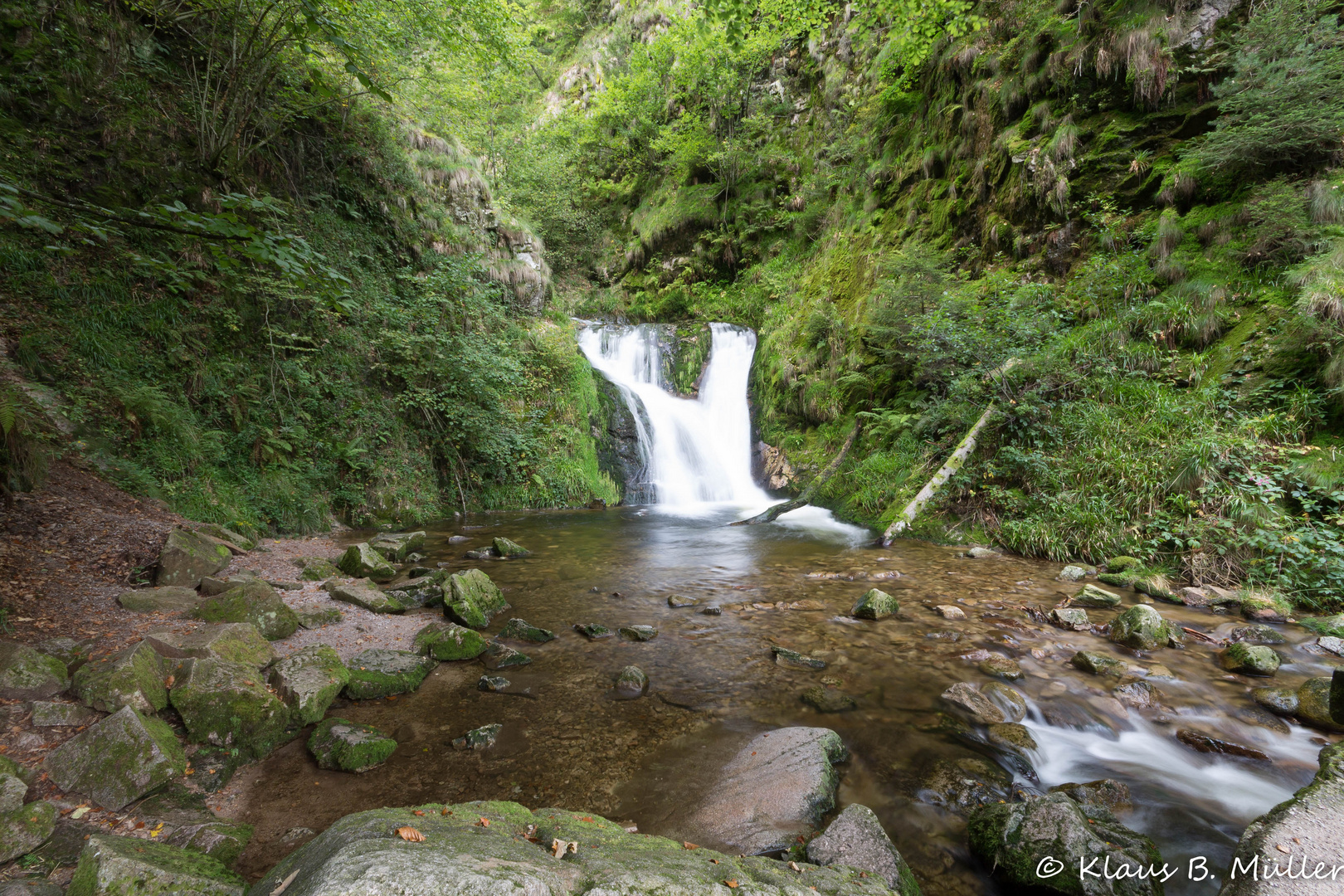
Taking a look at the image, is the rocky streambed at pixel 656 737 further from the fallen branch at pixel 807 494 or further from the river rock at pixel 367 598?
the fallen branch at pixel 807 494

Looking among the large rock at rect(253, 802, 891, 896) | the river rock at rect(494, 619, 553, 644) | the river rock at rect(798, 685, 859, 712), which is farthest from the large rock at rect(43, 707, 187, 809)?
the river rock at rect(798, 685, 859, 712)

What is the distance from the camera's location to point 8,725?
2369mm

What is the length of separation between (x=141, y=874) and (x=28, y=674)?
1937mm

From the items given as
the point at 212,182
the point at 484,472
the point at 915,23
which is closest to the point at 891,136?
the point at 915,23

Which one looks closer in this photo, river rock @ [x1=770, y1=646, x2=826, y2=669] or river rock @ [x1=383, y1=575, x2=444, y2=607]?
river rock @ [x1=770, y1=646, x2=826, y2=669]

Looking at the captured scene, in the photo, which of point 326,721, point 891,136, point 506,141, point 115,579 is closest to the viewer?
point 326,721

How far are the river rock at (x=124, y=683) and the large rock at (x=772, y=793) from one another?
2.93 metres

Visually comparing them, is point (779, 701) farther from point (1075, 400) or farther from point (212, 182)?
point (212, 182)

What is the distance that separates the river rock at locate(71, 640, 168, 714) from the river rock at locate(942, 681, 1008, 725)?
4774 mm

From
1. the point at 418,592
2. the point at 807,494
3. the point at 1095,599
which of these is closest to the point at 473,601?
the point at 418,592

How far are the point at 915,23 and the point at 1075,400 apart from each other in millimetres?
8808

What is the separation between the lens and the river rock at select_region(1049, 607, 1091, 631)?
14.9ft

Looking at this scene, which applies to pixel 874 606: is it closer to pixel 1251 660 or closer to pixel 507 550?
pixel 1251 660

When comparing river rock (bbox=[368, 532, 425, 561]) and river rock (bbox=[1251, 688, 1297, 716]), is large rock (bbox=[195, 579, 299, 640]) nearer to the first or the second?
river rock (bbox=[368, 532, 425, 561])
